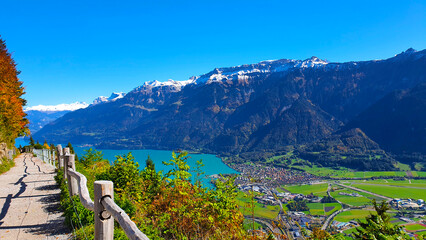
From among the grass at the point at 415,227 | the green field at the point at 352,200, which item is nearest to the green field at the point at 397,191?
the green field at the point at 352,200

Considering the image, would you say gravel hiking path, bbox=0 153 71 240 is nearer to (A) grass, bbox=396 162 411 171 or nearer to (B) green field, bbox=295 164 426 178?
(B) green field, bbox=295 164 426 178

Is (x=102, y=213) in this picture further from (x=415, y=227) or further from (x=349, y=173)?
(x=349, y=173)

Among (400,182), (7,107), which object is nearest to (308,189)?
(400,182)

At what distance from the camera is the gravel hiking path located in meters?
6.56

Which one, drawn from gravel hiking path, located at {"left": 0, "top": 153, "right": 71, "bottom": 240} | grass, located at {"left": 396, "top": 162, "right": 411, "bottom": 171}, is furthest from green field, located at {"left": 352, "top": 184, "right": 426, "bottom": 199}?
gravel hiking path, located at {"left": 0, "top": 153, "right": 71, "bottom": 240}

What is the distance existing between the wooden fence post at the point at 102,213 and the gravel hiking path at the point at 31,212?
4.18 m

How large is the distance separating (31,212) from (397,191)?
114158mm

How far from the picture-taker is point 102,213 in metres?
3.00

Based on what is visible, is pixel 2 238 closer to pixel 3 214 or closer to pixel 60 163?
pixel 3 214

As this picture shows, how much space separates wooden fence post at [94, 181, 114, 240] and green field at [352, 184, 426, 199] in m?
104

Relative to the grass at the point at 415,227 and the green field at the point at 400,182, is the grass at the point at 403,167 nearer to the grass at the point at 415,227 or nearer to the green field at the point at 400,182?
the green field at the point at 400,182

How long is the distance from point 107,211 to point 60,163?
1140 cm

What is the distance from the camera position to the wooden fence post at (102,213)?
9.58 feet

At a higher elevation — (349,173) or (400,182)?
(400,182)
